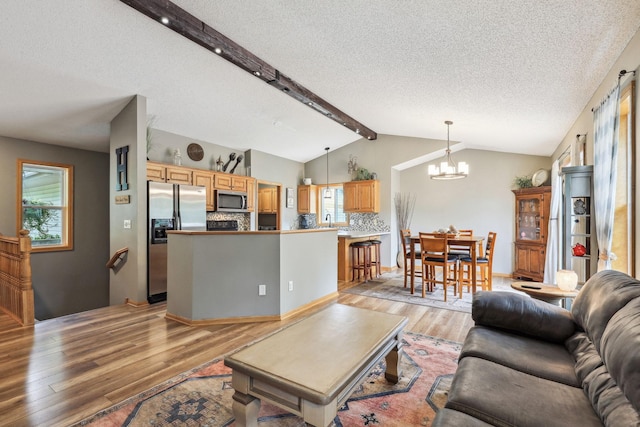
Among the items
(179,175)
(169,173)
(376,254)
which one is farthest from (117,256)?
(376,254)

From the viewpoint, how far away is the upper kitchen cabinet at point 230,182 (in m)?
5.88

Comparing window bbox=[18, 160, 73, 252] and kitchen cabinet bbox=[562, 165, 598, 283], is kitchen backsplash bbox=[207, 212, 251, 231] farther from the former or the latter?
kitchen cabinet bbox=[562, 165, 598, 283]

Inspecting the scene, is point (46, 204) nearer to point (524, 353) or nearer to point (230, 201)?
point (230, 201)

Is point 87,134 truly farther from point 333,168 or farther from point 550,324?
point 550,324

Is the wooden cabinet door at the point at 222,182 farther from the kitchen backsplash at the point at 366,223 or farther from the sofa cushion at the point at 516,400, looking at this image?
the sofa cushion at the point at 516,400

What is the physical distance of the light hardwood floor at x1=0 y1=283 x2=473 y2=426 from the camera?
2047 mm

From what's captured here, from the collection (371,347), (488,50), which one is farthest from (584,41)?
(371,347)

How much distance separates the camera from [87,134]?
489cm

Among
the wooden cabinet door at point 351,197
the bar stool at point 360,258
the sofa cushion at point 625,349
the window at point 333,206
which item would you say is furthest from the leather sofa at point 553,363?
the window at point 333,206

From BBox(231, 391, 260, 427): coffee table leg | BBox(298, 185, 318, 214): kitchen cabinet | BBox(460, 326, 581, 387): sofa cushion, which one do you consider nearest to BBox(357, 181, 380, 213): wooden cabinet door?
BBox(298, 185, 318, 214): kitchen cabinet

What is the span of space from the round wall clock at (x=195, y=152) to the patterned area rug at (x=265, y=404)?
4.21m

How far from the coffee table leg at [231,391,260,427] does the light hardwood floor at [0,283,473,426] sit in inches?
39.4

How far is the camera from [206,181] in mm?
5652

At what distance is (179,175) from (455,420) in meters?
5.06
